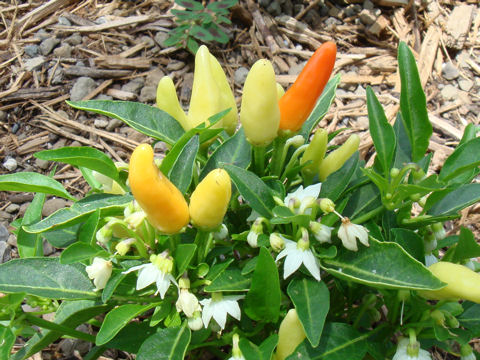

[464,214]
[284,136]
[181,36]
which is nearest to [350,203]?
[284,136]

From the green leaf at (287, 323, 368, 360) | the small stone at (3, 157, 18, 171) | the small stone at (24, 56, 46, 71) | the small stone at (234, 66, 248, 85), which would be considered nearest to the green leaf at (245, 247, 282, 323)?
the green leaf at (287, 323, 368, 360)

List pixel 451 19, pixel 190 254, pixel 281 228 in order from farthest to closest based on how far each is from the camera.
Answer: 1. pixel 451 19
2. pixel 281 228
3. pixel 190 254

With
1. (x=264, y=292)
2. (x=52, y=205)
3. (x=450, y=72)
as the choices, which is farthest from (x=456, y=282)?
(x=450, y=72)

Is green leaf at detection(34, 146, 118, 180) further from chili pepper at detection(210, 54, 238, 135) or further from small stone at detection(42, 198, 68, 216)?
small stone at detection(42, 198, 68, 216)

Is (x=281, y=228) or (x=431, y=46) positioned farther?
(x=431, y=46)

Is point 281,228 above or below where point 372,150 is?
above

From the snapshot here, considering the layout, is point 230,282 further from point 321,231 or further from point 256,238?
point 321,231

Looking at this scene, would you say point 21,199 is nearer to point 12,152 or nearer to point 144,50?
Result: point 12,152
